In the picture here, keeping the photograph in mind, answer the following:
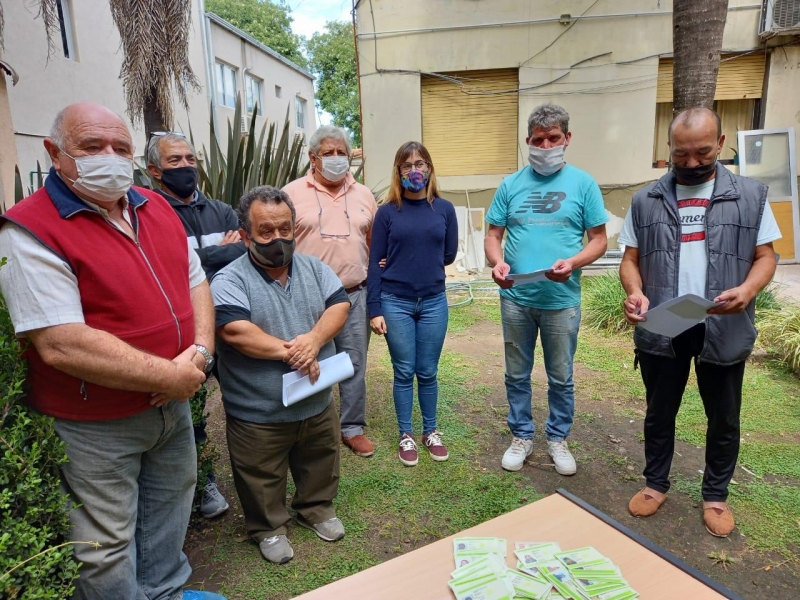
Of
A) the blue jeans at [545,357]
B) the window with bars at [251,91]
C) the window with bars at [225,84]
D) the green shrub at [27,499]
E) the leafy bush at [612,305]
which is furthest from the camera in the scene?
the window with bars at [251,91]

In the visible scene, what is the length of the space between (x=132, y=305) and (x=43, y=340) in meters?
0.27

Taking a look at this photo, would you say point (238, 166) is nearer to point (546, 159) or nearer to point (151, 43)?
point (546, 159)

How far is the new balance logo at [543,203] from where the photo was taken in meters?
2.95

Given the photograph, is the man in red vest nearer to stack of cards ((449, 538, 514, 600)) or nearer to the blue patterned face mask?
stack of cards ((449, 538, 514, 600))

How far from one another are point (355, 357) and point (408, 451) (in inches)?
27.9

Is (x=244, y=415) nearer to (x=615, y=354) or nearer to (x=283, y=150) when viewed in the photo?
A: (x=283, y=150)

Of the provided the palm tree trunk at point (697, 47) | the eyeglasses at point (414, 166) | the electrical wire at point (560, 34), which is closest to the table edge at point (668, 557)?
the eyeglasses at point (414, 166)

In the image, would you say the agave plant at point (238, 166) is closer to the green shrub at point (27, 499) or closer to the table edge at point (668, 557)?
the green shrub at point (27, 499)

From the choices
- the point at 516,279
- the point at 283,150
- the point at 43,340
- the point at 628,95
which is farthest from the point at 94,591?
the point at 628,95

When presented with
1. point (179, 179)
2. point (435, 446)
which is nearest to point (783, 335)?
point (435, 446)

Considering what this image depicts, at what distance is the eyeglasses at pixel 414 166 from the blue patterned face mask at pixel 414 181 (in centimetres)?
3

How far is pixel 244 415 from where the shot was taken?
2.39 meters

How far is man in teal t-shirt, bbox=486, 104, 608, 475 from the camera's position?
9.63 feet

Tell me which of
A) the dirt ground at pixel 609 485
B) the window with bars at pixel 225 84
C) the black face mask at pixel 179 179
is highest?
the window with bars at pixel 225 84
